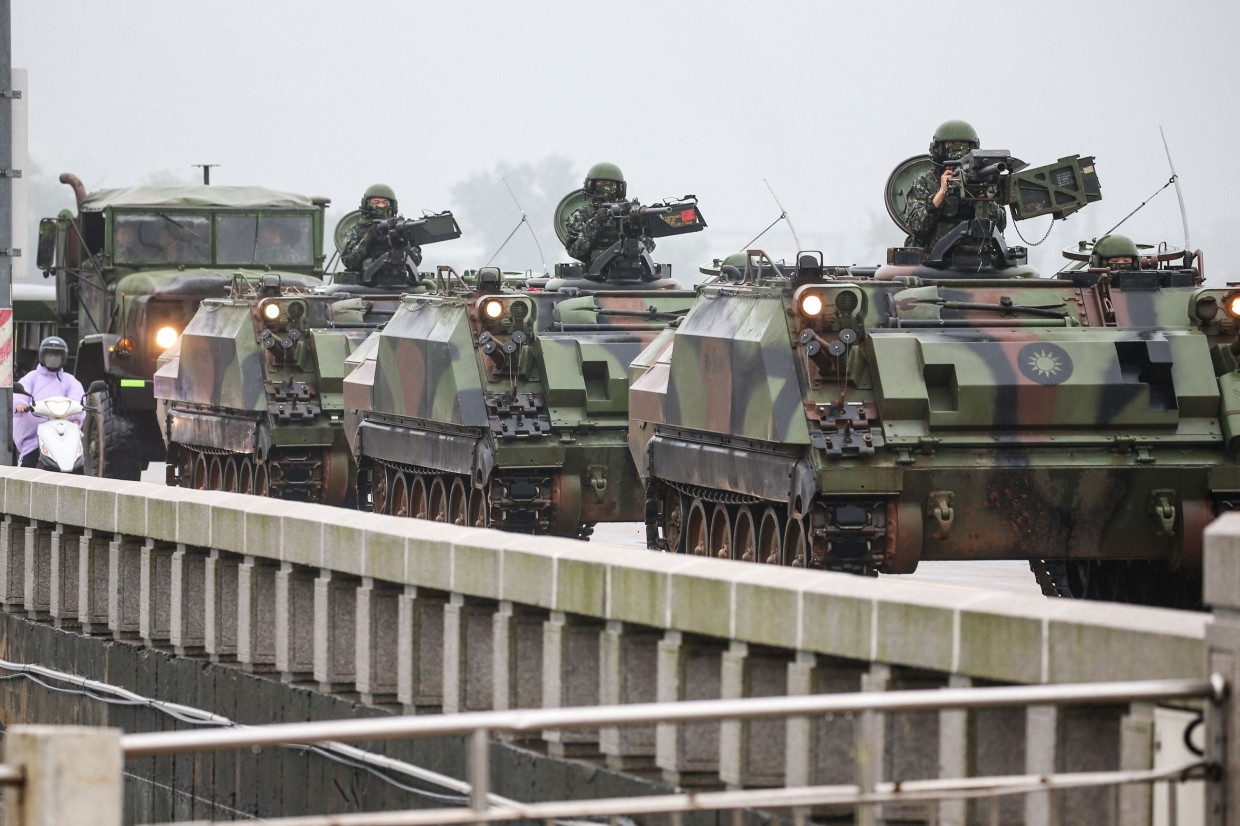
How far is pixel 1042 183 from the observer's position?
20.1 m

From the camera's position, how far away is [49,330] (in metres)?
34.9

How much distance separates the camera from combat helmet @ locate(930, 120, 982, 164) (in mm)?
21391

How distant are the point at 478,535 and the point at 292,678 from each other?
1.99m

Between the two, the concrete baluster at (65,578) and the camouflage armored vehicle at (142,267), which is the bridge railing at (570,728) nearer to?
the concrete baluster at (65,578)

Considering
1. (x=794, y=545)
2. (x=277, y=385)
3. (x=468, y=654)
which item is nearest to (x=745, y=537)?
(x=794, y=545)

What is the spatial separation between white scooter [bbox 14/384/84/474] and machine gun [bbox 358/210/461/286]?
7915 mm

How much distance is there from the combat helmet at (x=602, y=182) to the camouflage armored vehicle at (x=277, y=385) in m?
2.83

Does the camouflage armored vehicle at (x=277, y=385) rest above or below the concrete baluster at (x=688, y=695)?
above

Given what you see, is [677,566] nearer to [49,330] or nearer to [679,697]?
[679,697]

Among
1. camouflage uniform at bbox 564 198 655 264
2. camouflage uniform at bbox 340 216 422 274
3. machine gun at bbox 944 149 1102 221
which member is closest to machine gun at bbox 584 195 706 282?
camouflage uniform at bbox 564 198 655 264

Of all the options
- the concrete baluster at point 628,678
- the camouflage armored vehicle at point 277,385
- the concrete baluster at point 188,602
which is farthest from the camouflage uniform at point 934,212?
the concrete baluster at point 628,678

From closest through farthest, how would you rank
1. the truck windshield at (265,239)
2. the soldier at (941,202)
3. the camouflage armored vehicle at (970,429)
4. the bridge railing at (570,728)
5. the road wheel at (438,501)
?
the bridge railing at (570,728)
the camouflage armored vehicle at (970,429)
the soldier at (941,202)
the road wheel at (438,501)
the truck windshield at (265,239)

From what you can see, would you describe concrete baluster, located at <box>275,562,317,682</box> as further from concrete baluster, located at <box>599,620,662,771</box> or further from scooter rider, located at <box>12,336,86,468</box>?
scooter rider, located at <box>12,336,86,468</box>

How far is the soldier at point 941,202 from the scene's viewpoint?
2080 centimetres
